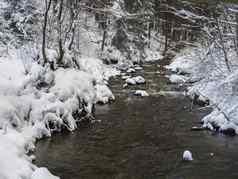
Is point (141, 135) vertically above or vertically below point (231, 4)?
below

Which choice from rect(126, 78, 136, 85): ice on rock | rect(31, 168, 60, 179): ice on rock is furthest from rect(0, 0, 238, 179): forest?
rect(126, 78, 136, 85): ice on rock

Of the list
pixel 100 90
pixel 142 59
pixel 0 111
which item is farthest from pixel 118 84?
pixel 142 59

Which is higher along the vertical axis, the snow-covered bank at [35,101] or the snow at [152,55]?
the snow-covered bank at [35,101]

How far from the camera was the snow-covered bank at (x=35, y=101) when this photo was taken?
12020mm

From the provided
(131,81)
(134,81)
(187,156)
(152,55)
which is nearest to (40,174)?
(187,156)

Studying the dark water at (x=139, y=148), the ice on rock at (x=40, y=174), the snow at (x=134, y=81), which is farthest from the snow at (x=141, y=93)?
the ice on rock at (x=40, y=174)

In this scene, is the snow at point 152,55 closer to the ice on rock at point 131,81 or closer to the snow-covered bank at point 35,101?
the ice on rock at point 131,81

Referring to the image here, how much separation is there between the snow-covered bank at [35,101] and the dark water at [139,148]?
0.52 meters

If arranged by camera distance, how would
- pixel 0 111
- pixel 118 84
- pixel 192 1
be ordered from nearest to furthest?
1. pixel 192 1
2. pixel 0 111
3. pixel 118 84

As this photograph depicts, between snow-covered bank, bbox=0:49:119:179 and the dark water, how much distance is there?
0.52 meters

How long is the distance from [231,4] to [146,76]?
25.2 metres

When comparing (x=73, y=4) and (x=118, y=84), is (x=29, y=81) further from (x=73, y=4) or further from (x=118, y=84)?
(x=118, y=84)

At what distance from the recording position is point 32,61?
618 inches

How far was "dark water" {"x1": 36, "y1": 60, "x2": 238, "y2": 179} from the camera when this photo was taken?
34.2ft
